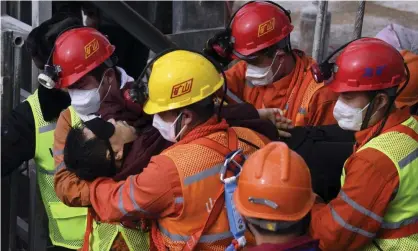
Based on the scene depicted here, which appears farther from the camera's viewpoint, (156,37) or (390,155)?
(156,37)

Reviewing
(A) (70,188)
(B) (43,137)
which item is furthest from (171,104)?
(B) (43,137)

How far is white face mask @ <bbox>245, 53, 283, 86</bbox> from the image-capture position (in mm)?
5141

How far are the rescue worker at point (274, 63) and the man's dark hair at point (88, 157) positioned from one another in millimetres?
1712

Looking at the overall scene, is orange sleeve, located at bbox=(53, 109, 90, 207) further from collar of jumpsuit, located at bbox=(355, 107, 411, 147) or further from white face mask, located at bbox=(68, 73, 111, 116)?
collar of jumpsuit, located at bbox=(355, 107, 411, 147)

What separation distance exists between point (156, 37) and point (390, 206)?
2.51 meters

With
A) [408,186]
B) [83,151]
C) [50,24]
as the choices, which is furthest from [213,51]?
[408,186]

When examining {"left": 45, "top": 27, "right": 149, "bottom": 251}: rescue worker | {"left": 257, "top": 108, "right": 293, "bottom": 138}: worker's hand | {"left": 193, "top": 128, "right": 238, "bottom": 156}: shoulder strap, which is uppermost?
{"left": 193, "top": 128, "right": 238, "bottom": 156}: shoulder strap

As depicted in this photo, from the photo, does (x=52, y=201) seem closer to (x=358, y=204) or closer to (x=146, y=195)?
(x=146, y=195)

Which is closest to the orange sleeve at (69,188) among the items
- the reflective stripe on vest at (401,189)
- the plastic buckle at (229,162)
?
the plastic buckle at (229,162)

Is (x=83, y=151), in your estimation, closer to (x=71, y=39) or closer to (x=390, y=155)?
(x=71, y=39)

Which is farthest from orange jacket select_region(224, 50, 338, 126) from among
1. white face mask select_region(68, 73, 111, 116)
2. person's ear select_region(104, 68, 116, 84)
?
white face mask select_region(68, 73, 111, 116)

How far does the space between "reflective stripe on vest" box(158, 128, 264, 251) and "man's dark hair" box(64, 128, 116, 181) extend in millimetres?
383

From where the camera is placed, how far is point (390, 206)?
3.48 meters

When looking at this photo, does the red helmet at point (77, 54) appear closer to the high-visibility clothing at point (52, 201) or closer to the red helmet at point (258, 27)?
the high-visibility clothing at point (52, 201)
